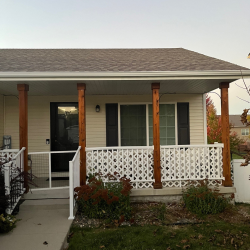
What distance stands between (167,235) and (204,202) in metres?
1.18

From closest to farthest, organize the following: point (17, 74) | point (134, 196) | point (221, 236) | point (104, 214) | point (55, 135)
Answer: point (221, 236) < point (104, 214) < point (17, 74) < point (134, 196) < point (55, 135)

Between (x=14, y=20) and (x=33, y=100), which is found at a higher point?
(x=14, y=20)

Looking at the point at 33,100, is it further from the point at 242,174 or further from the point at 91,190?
the point at 242,174

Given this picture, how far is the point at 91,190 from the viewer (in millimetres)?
3732

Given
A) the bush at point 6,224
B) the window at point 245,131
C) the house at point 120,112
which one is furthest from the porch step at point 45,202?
the window at point 245,131

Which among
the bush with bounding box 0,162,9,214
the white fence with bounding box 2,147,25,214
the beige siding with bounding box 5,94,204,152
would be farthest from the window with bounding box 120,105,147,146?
the bush with bounding box 0,162,9,214

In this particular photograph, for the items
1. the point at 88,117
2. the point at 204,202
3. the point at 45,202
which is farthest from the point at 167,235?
the point at 88,117

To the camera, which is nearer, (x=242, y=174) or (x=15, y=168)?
(x=15, y=168)

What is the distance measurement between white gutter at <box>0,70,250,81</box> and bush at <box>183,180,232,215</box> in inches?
86.9

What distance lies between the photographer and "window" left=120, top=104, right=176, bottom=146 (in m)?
6.19

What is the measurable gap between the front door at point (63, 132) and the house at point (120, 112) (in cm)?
3

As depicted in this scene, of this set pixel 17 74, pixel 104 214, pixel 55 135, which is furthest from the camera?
pixel 55 135

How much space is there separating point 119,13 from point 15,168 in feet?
37.3

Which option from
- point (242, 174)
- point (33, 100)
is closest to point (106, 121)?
point (33, 100)
